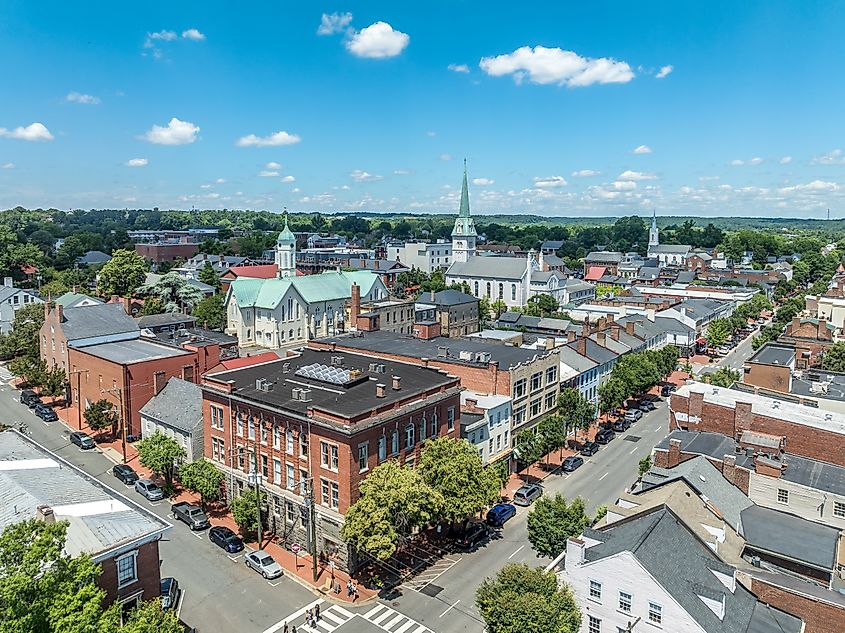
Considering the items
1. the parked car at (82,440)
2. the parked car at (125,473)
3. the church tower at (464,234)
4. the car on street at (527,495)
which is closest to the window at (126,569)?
the parked car at (125,473)

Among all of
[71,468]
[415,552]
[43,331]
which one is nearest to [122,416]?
[71,468]

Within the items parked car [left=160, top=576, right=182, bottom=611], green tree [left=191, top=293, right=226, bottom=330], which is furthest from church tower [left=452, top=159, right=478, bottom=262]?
parked car [left=160, top=576, right=182, bottom=611]

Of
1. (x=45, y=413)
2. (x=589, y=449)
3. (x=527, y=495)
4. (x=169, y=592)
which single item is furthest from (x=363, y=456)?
(x=45, y=413)

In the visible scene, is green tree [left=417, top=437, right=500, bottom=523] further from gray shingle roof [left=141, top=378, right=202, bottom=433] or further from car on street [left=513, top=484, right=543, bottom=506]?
gray shingle roof [left=141, top=378, right=202, bottom=433]

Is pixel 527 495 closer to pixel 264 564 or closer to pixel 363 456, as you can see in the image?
pixel 363 456

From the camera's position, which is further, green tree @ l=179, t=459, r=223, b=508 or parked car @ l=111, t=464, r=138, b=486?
parked car @ l=111, t=464, r=138, b=486

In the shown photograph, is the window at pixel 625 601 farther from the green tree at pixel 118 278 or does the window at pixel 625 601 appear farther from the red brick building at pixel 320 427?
the green tree at pixel 118 278

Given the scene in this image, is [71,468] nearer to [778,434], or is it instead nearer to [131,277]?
[778,434]
